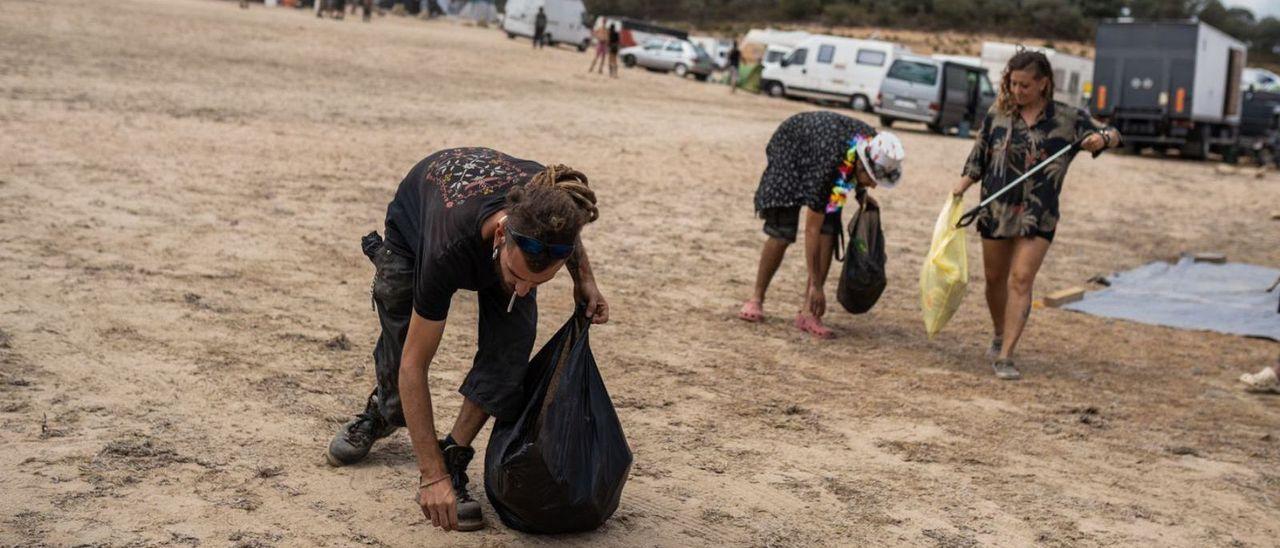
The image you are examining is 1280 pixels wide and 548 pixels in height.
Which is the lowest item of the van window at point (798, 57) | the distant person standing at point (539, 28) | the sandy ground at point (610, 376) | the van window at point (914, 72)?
the sandy ground at point (610, 376)

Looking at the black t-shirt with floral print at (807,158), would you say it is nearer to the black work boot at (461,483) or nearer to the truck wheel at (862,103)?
the black work boot at (461,483)

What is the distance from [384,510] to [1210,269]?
30.0ft

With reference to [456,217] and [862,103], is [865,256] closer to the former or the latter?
[456,217]

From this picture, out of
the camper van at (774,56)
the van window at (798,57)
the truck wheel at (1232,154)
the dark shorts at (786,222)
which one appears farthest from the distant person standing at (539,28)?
the dark shorts at (786,222)

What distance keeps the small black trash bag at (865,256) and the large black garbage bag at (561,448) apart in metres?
3.45

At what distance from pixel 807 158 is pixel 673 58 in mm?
30050

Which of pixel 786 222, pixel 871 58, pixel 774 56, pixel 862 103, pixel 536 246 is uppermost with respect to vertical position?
pixel 774 56

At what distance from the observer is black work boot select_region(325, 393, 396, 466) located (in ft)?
13.9

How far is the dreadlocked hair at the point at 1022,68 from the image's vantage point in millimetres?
6238

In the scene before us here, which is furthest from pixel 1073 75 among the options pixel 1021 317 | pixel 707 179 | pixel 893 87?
pixel 1021 317

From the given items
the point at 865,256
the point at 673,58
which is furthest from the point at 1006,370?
the point at 673,58

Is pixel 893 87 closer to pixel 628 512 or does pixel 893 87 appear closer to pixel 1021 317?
pixel 1021 317

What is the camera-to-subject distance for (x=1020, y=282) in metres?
6.47

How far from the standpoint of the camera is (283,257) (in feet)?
24.6
